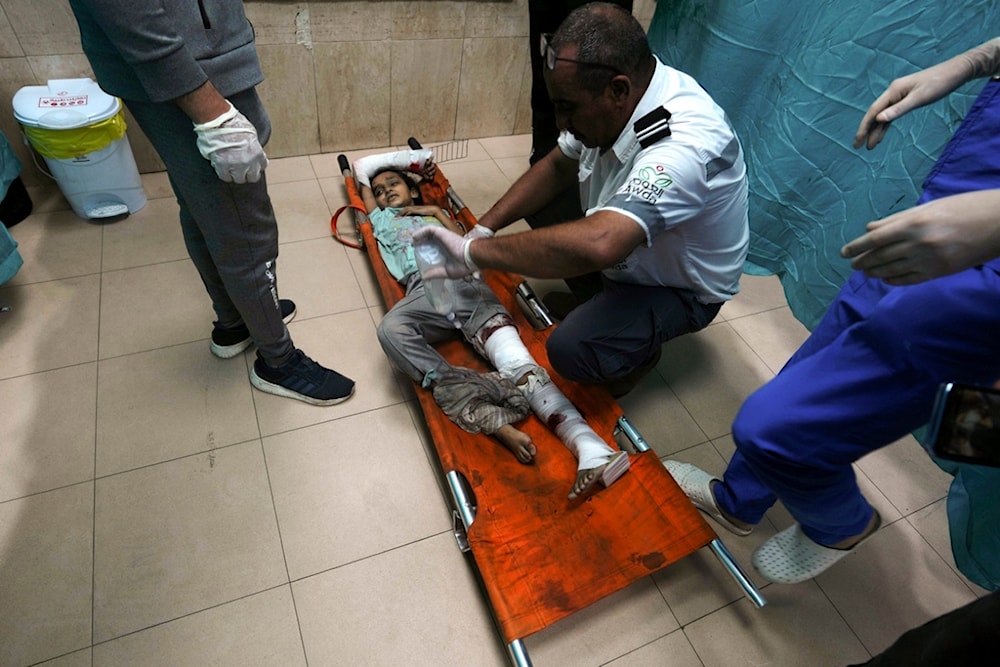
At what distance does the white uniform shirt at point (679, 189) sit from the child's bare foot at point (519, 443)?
0.56 metres

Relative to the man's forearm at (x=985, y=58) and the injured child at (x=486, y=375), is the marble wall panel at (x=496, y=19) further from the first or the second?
the man's forearm at (x=985, y=58)

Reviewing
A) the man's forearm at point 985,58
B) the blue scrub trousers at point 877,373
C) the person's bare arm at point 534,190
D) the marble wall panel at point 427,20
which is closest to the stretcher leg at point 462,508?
the blue scrub trousers at point 877,373

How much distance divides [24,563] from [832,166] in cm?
265

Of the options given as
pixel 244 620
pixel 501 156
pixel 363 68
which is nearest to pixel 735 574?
pixel 244 620

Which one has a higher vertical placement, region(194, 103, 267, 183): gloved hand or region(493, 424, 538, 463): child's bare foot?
region(194, 103, 267, 183): gloved hand

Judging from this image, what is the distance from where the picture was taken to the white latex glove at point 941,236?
0.71 metres

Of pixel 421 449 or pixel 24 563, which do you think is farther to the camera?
pixel 421 449

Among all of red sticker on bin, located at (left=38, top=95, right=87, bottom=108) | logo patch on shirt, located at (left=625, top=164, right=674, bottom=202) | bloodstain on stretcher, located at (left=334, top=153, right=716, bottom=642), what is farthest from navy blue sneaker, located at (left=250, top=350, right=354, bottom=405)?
red sticker on bin, located at (left=38, top=95, right=87, bottom=108)

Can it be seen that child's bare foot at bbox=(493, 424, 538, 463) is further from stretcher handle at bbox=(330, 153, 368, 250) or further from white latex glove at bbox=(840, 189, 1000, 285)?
stretcher handle at bbox=(330, 153, 368, 250)

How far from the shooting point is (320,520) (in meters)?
1.48

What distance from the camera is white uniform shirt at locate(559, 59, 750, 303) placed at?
1.15 metres

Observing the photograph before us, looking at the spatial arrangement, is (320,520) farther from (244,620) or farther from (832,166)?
(832,166)

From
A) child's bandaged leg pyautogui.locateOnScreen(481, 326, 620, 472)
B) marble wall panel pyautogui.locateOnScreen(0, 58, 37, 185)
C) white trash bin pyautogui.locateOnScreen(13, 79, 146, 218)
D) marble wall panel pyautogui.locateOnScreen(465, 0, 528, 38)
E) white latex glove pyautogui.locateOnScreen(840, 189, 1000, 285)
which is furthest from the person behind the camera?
marble wall panel pyautogui.locateOnScreen(465, 0, 528, 38)

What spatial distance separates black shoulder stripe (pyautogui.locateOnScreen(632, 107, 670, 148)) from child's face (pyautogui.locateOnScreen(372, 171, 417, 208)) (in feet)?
4.29
